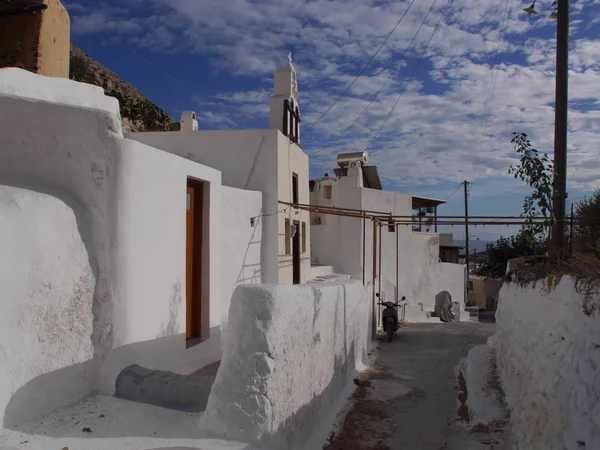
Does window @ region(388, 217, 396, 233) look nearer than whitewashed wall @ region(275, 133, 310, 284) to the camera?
Yes

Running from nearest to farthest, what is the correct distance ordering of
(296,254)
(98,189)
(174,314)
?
(98,189) → (174,314) → (296,254)

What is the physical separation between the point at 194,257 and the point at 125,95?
24231 mm

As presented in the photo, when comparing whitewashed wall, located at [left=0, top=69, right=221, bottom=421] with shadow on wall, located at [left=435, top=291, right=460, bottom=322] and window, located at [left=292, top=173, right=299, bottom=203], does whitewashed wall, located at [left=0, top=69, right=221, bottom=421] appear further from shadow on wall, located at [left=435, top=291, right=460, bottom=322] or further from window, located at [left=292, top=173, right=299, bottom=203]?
shadow on wall, located at [left=435, top=291, right=460, bottom=322]

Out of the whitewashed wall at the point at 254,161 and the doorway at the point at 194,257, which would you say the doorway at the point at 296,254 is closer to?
the whitewashed wall at the point at 254,161

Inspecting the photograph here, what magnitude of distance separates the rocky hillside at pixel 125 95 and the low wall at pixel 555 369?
59.5 ft

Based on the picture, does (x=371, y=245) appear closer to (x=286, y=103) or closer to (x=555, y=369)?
(x=286, y=103)

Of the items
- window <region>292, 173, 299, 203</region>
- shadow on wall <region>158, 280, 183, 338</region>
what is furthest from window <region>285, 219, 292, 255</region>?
shadow on wall <region>158, 280, 183, 338</region>

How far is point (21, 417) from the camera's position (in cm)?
436

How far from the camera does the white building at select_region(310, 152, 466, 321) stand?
22.7 m

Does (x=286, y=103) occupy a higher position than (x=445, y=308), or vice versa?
(x=286, y=103)

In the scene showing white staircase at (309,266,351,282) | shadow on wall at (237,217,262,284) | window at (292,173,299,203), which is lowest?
white staircase at (309,266,351,282)

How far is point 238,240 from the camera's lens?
12352 millimetres

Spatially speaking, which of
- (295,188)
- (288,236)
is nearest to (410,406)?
(288,236)

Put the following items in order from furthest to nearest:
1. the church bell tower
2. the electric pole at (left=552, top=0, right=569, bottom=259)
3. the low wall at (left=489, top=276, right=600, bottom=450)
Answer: the church bell tower, the electric pole at (left=552, top=0, right=569, bottom=259), the low wall at (left=489, top=276, right=600, bottom=450)
